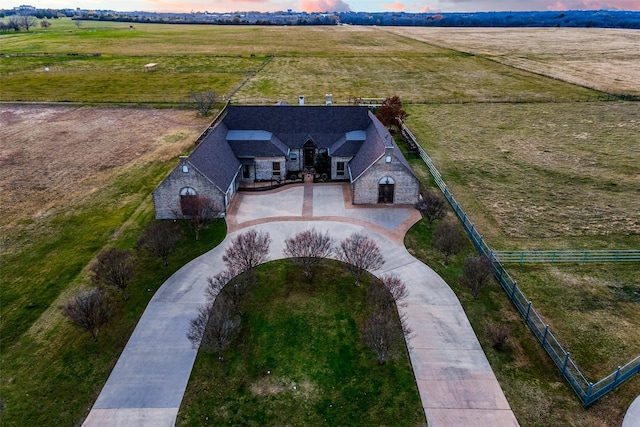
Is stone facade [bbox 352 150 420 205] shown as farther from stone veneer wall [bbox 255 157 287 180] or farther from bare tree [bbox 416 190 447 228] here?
stone veneer wall [bbox 255 157 287 180]

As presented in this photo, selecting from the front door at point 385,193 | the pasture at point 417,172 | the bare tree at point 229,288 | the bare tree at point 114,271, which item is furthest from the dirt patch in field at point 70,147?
the front door at point 385,193

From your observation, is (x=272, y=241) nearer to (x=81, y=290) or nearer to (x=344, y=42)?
(x=81, y=290)

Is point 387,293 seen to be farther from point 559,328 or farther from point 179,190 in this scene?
point 179,190

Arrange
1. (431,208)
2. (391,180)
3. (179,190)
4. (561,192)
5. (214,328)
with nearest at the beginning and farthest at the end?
1. (214,328)
2. (431,208)
3. (179,190)
4. (391,180)
5. (561,192)

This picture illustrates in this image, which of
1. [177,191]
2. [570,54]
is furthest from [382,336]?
[570,54]

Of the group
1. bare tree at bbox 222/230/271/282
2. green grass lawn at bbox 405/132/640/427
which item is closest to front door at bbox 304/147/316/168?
green grass lawn at bbox 405/132/640/427

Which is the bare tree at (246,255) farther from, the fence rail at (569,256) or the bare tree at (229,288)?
the fence rail at (569,256)

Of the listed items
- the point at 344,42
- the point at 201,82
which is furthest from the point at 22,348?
the point at 344,42
